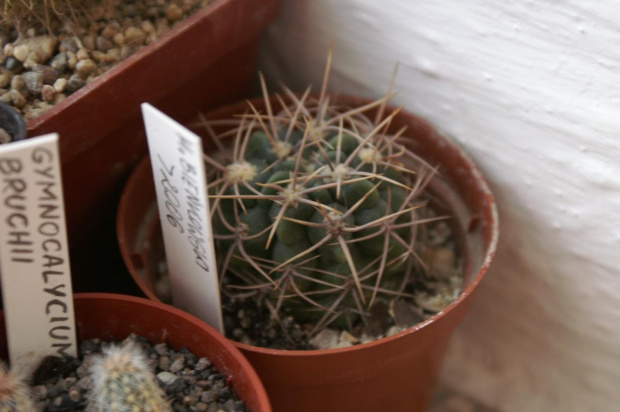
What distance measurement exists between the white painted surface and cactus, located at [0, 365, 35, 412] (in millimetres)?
632

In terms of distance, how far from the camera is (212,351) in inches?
26.6

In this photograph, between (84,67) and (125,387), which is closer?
(125,387)

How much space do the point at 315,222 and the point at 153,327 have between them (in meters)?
0.21

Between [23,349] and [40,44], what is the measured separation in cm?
37

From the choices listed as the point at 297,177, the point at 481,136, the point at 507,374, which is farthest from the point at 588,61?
the point at 507,374

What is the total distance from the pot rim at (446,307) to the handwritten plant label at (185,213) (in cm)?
4

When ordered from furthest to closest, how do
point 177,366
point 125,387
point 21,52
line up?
1. point 21,52
2. point 177,366
3. point 125,387

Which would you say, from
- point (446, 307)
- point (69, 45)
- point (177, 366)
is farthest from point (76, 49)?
point (446, 307)

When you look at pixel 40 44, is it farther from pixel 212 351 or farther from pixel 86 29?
pixel 212 351

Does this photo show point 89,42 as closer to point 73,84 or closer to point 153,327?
point 73,84

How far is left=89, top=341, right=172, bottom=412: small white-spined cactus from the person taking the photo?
1.85 feet

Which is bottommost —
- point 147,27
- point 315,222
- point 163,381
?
point 163,381

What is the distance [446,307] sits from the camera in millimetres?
764

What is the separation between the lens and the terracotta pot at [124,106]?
73 centimetres
